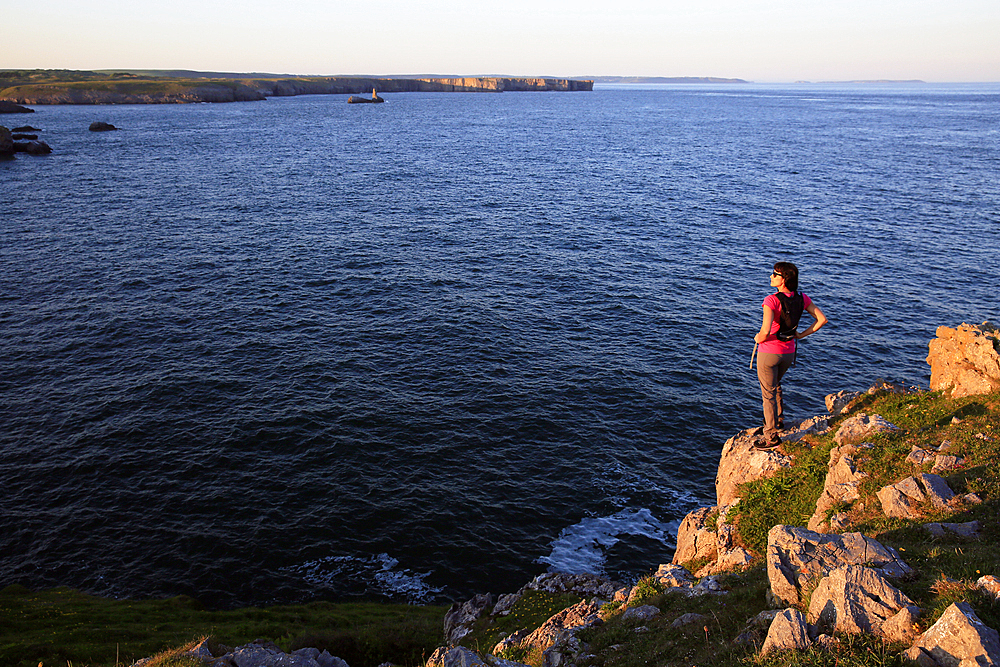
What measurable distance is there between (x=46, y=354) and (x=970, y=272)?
66982 mm

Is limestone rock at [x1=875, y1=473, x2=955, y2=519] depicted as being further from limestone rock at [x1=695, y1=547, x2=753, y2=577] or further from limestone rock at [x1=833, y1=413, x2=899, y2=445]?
limestone rock at [x1=833, y1=413, x2=899, y2=445]

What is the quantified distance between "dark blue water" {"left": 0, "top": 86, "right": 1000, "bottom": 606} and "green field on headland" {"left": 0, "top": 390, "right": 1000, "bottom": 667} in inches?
108

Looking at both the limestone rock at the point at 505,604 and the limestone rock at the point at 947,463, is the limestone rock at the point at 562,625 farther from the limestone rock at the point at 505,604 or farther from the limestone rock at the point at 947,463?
the limestone rock at the point at 947,463

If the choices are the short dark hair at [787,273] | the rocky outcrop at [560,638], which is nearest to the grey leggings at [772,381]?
the short dark hair at [787,273]

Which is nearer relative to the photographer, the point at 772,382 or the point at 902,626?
the point at 902,626

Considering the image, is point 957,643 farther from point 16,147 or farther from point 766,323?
point 16,147

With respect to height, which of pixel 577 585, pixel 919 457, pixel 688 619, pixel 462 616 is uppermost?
pixel 919 457

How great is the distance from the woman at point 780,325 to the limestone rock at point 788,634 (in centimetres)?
671

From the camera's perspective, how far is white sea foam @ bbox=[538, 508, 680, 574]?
2264 centimetres

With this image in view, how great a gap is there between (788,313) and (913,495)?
178 inches

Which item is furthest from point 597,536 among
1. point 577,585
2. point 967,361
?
point 967,361

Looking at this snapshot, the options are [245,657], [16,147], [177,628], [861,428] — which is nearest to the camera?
[245,657]

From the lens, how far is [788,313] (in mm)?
13633

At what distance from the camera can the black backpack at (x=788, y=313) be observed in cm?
1349
